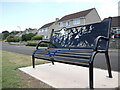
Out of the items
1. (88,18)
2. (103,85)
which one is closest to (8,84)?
(103,85)

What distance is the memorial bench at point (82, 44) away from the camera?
88.6 inches

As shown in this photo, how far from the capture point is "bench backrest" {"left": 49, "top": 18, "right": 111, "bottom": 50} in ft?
8.69

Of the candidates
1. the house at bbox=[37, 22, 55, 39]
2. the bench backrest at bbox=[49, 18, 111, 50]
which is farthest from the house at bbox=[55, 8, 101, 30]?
the bench backrest at bbox=[49, 18, 111, 50]

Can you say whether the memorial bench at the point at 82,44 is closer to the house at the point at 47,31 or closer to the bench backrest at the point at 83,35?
the bench backrest at the point at 83,35

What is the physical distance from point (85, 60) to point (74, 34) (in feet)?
4.60

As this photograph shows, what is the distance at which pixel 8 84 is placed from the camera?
7.95 feet

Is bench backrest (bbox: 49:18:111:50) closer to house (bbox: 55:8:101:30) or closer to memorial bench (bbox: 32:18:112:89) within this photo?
memorial bench (bbox: 32:18:112:89)

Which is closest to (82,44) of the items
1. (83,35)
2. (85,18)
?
(83,35)

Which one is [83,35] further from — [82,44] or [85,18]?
[85,18]

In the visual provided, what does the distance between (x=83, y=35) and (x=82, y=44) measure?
25 centimetres

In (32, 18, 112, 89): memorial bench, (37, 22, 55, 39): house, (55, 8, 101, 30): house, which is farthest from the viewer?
(37, 22, 55, 39): house

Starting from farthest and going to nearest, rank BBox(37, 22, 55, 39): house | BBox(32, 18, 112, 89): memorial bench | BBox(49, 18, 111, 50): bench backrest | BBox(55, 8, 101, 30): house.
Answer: BBox(37, 22, 55, 39): house, BBox(55, 8, 101, 30): house, BBox(49, 18, 111, 50): bench backrest, BBox(32, 18, 112, 89): memorial bench

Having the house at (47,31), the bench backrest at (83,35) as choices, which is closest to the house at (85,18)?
the house at (47,31)

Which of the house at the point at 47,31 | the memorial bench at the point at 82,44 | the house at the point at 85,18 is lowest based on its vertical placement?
the memorial bench at the point at 82,44
